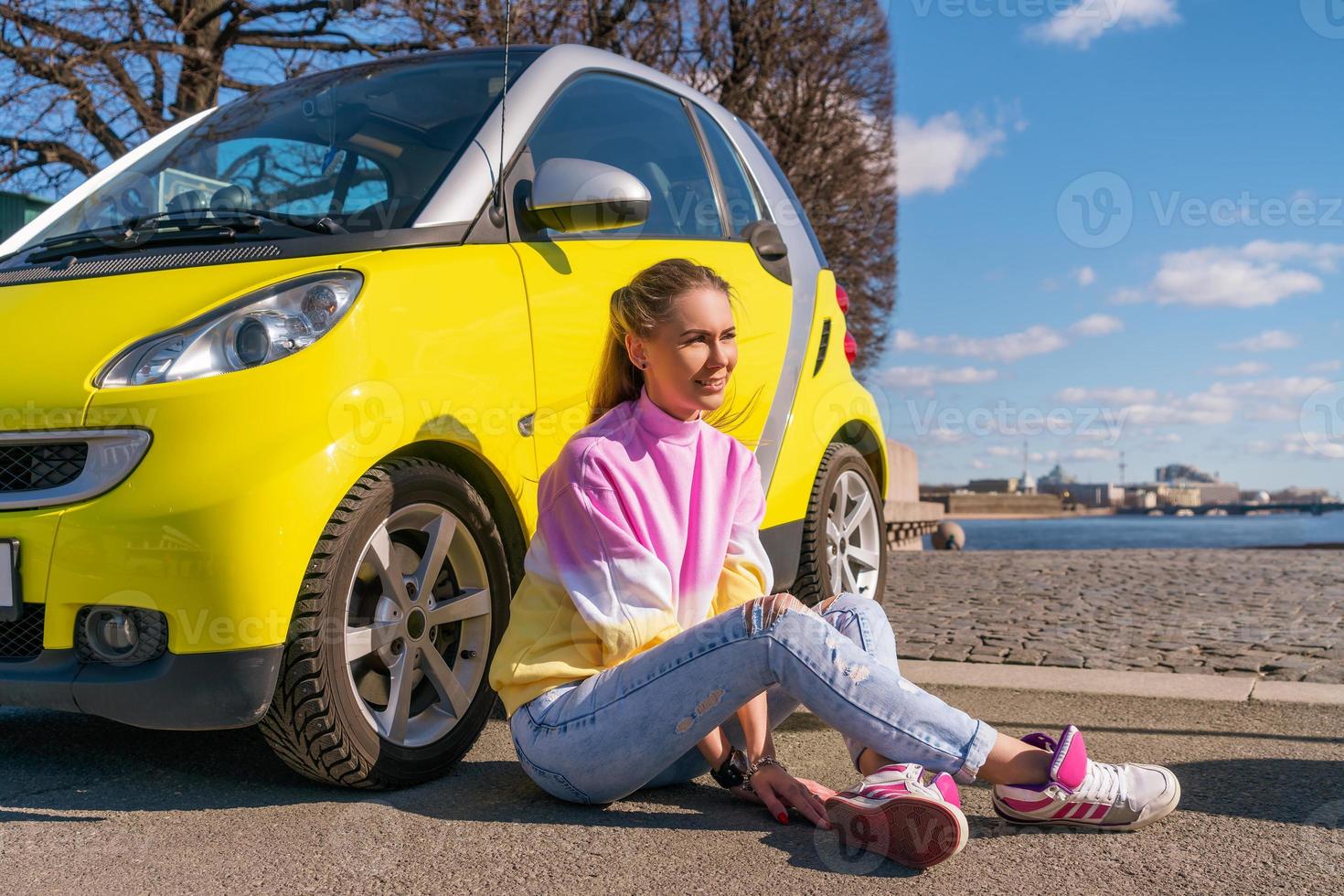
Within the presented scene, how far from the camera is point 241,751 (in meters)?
3.11

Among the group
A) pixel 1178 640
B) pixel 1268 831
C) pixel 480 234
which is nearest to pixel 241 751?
pixel 480 234

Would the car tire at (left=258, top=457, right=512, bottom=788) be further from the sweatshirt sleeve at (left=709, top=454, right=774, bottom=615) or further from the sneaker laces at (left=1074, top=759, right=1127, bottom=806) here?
the sneaker laces at (left=1074, top=759, right=1127, bottom=806)

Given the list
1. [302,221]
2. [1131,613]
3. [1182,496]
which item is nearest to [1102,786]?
[302,221]

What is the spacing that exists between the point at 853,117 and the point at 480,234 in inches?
725

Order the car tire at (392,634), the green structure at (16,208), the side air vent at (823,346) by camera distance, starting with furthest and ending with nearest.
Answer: the green structure at (16,208), the side air vent at (823,346), the car tire at (392,634)

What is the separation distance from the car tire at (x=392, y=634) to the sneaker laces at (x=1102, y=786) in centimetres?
137

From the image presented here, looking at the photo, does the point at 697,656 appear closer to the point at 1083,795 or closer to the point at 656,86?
the point at 1083,795

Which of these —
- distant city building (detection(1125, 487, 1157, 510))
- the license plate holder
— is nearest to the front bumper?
Result: the license plate holder

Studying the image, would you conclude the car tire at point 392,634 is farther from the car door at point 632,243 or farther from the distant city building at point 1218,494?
the distant city building at point 1218,494

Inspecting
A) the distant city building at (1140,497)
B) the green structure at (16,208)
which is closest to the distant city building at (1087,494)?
the distant city building at (1140,497)

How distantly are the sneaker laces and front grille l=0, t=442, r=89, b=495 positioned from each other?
6.65 feet

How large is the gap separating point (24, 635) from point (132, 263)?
873 millimetres

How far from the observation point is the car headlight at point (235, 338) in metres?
2.49

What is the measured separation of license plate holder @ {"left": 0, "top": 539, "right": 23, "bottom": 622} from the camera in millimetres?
2455
